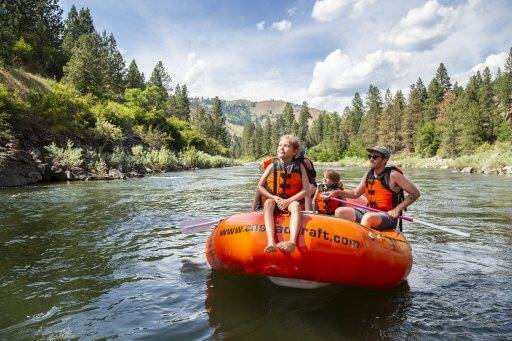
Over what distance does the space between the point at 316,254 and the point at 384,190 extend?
2.09 metres

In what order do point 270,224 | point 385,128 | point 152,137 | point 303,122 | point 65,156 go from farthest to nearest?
point 303,122
point 385,128
point 152,137
point 65,156
point 270,224

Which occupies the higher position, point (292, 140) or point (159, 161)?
point (292, 140)

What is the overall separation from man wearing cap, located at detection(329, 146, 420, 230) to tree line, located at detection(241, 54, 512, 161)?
168 ft

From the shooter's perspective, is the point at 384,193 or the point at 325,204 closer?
the point at 384,193

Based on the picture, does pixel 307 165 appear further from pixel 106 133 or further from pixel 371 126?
pixel 371 126

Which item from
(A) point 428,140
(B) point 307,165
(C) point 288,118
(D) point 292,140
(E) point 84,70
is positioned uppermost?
(E) point 84,70

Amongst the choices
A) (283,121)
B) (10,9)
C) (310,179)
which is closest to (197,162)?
(10,9)

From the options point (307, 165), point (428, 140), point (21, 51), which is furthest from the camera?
point (428, 140)

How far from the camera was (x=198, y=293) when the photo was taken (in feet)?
18.6

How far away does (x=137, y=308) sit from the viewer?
5070mm

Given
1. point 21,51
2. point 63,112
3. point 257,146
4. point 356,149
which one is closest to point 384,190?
point 63,112

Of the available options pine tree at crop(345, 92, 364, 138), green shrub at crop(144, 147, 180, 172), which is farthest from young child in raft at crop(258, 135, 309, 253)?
pine tree at crop(345, 92, 364, 138)

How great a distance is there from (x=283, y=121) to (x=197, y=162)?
86.3 metres

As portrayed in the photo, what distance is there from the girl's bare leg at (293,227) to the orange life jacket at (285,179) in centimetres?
51
